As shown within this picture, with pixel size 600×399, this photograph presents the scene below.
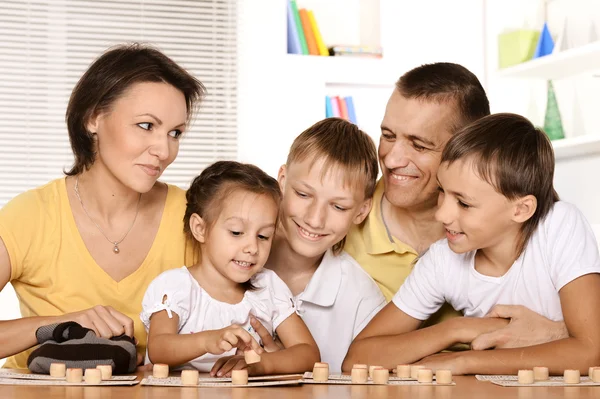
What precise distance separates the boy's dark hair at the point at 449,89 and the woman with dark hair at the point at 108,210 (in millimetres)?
584

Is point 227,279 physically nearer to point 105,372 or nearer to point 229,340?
point 229,340

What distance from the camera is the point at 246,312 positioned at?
193 centimetres

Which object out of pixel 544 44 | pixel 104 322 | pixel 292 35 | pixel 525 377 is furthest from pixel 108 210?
pixel 544 44

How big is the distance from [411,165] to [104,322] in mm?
911

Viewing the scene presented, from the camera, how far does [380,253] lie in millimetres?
2203

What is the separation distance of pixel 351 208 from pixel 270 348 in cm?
42

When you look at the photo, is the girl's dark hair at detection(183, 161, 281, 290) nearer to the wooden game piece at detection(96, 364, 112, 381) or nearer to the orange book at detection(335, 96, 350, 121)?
the wooden game piece at detection(96, 364, 112, 381)

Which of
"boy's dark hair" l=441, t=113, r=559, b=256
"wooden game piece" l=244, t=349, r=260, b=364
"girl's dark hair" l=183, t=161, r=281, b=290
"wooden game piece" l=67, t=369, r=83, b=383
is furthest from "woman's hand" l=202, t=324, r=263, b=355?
"boy's dark hair" l=441, t=113, r=559, b=256

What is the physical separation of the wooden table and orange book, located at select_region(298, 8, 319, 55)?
382 cm

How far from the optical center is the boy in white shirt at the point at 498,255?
5.61ft

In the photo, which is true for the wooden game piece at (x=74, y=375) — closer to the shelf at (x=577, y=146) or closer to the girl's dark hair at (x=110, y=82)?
the girl's dark hair at (x=110, y=82)

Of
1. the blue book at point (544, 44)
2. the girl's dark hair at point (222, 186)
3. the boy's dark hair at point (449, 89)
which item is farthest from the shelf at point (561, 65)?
the girl's dark hair at point (222, 186)

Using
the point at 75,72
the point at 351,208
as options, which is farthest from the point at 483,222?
the point at 75,72

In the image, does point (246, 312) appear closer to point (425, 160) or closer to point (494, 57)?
point (425, 160)
